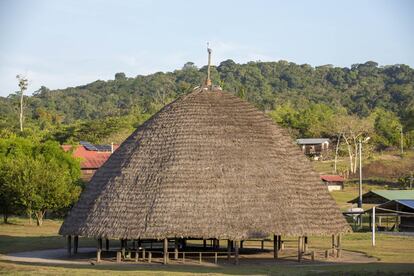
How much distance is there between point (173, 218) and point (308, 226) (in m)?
5.97

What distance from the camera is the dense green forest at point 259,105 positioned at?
115 m

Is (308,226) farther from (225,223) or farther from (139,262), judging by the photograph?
(139,262)

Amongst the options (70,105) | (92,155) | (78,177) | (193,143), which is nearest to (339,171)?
(92,155)

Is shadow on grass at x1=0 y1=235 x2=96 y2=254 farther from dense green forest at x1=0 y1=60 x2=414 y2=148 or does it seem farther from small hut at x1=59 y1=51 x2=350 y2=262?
dense green forest at x1=0 y1=60 x2=414 y2=148

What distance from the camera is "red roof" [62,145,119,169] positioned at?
89625 mm

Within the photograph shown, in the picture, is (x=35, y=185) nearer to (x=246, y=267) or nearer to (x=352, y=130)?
(x=246, y=267)

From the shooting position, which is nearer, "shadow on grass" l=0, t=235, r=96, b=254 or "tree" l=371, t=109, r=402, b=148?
"shadow on grass" l=0, t=235, r=96, b=254

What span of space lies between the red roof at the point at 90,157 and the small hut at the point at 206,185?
163 feet

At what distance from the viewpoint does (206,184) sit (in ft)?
119

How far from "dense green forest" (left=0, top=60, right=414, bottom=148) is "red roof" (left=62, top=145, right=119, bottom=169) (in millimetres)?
8497

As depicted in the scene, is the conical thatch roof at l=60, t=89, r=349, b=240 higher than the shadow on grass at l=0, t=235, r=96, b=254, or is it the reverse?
the conical thatch roof at l=60, t=89, r=349, b=240

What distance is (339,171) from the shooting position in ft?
354

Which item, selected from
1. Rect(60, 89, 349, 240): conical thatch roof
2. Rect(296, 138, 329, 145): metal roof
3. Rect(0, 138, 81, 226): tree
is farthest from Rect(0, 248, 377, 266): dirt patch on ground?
Rect(296, 138, 329, 145): metal roof

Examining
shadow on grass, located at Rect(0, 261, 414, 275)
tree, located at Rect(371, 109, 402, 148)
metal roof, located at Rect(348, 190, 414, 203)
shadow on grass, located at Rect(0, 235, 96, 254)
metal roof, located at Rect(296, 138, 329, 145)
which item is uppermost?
tree, located at Rect(371, 109, 402, 148)
